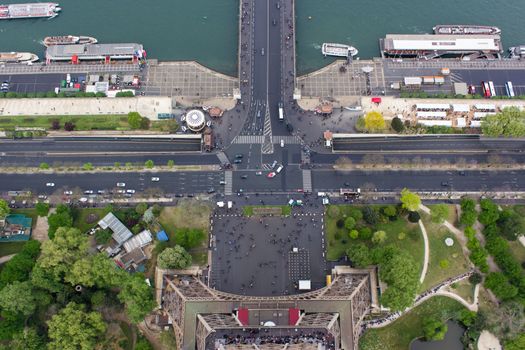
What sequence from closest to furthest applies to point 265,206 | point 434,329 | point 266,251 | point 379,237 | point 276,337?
point 276,337
point 434,329
point 379,237
point 266,251
point 265,206

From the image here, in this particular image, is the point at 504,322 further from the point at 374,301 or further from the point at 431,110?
the point at 431,110

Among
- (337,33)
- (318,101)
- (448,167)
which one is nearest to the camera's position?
(448,167)

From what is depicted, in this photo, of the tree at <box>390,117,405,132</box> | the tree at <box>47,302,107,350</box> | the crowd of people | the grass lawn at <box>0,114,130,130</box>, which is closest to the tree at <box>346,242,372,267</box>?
the crowd of people

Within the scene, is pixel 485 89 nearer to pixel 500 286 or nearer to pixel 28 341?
pixel 500 286

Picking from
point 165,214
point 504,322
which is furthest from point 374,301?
point 165,214

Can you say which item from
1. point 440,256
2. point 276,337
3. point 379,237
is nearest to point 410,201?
point 379,237

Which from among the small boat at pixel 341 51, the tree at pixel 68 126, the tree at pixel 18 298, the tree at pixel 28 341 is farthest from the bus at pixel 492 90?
the tree at pixel 28 341
